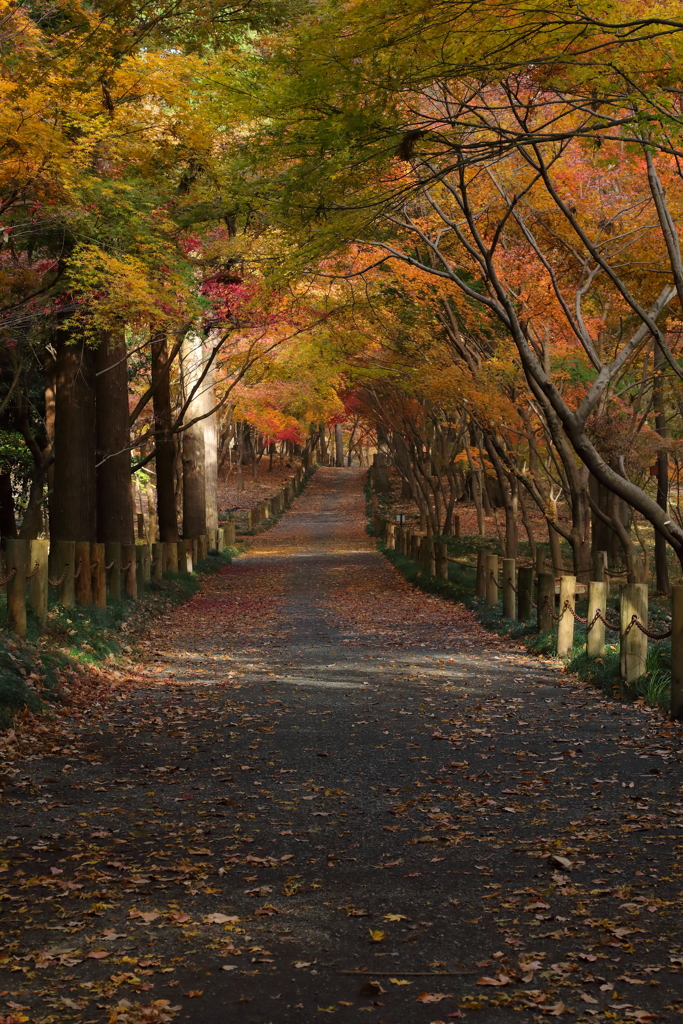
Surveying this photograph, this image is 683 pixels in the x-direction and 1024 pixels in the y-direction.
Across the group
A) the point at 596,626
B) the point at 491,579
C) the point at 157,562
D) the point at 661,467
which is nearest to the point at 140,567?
the point at 157,562

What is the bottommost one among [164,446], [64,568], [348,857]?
[348,857]

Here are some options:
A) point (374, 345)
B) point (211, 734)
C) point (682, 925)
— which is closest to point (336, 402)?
point (374, 345)

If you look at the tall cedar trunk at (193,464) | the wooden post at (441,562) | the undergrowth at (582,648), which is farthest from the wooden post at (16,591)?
the tall cedar trunk at (193,464)

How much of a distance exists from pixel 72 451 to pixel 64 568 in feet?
12.7

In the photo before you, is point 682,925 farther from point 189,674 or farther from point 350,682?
point 189,674

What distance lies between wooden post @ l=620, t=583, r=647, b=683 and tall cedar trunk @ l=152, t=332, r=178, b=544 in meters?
14.2

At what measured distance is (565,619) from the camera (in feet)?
44.6

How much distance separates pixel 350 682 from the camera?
12242mm

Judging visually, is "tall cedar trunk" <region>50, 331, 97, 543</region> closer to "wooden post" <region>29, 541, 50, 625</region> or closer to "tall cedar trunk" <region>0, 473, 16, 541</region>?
"wooden post" <region>29, 541, 50, 625</region>

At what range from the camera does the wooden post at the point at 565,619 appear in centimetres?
1360

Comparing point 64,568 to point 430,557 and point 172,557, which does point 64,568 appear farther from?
point 430,557

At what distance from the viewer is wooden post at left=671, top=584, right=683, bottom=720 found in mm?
9336

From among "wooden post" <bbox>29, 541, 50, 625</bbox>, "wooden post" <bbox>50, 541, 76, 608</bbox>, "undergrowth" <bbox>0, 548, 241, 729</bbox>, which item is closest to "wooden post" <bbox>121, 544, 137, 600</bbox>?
"undergrowth" <bbox>0, 548, 241, 729</bbox>

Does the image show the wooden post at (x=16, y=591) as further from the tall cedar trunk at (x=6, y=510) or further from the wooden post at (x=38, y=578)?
the tall cedar trunk at (x=6, y=510)
